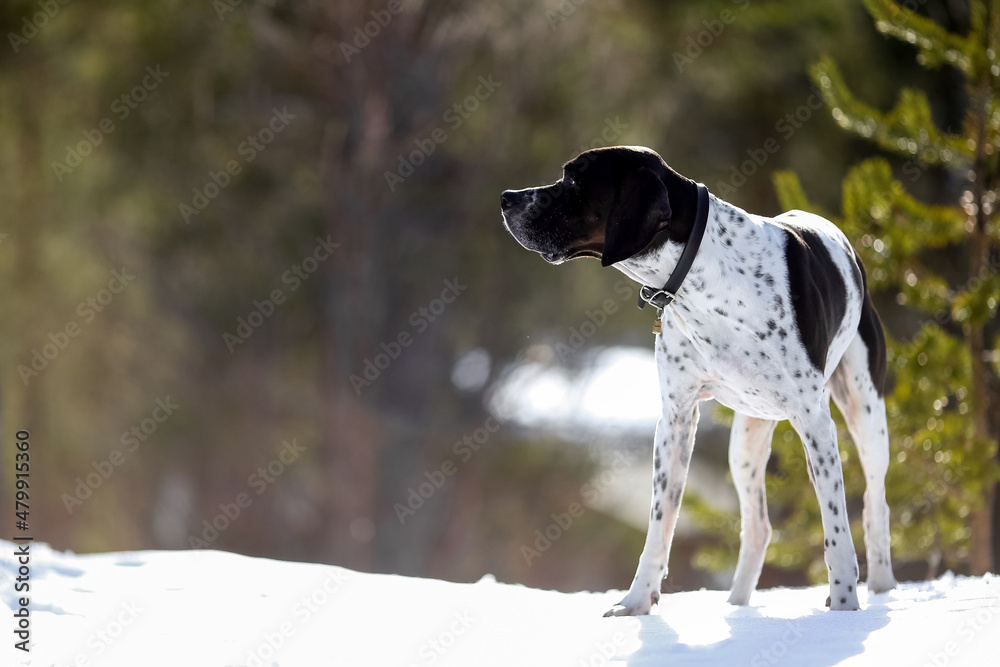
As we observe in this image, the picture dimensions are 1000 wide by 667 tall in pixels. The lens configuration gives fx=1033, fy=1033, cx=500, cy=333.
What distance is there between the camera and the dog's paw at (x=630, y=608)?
4.03 meters

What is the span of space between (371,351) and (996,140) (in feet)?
26.0

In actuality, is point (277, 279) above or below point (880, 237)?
below

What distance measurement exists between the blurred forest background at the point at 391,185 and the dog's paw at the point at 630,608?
7.44 m

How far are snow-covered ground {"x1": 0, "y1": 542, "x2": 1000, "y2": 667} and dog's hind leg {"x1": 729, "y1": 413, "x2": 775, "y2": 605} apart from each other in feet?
0.43

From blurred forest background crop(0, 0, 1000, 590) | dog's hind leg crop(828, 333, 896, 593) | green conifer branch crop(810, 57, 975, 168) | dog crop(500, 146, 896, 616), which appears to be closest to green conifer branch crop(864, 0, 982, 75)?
green conifer branch crop(810, 57, 975, 168)

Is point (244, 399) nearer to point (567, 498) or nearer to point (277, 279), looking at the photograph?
point (277, 279)

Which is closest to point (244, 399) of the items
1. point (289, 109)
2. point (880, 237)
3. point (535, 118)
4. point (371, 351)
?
point (371, 351)

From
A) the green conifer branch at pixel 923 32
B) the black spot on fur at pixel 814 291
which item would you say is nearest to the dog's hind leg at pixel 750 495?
the black spot on fur at pixel 814 291

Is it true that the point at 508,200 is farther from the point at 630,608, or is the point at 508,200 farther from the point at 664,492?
the point at 630,608

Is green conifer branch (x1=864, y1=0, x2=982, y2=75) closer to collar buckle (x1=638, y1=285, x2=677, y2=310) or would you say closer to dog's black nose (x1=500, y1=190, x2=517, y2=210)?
collar buckle (x1=638, y1=285, x2=677, y2=310)

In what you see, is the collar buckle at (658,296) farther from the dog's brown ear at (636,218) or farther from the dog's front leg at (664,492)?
the dog's front leg at (664,492)

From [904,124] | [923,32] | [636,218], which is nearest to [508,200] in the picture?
[636,218]

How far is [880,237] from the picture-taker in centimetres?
650

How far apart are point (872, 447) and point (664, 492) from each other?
1037 mm
